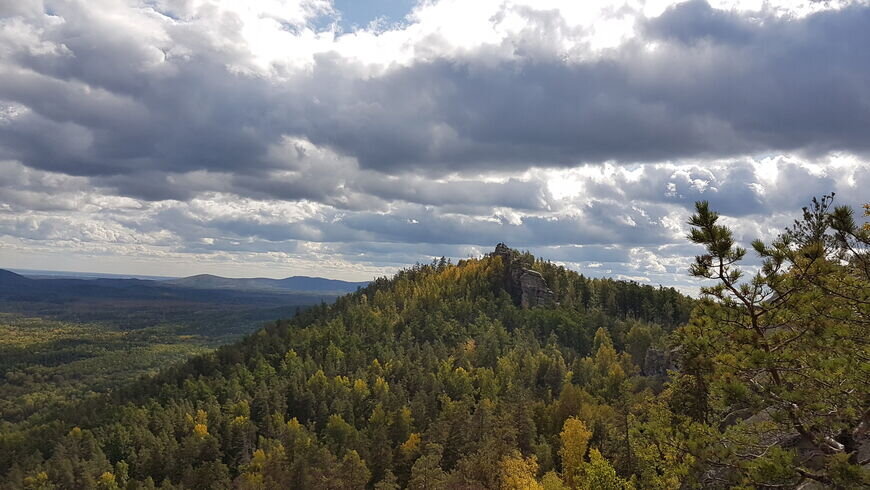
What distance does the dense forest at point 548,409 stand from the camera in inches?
608

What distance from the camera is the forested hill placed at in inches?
3661

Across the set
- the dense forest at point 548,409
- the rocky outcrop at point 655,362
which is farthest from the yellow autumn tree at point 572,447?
the rocky outcrop at point 655,362

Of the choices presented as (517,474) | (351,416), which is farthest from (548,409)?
(351,416)

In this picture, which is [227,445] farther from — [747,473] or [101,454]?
[747,473]

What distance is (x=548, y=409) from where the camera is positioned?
4419 inches

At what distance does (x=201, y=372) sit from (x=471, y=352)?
100225 millimetres

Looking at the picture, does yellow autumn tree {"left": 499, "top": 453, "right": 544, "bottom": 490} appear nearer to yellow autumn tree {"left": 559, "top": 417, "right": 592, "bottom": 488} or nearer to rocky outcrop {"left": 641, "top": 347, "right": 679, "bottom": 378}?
yellow autumn tree {"left": 559, "top": 417, "right": 592, "bottom": 488}

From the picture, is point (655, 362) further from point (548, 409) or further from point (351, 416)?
point (351, 416)

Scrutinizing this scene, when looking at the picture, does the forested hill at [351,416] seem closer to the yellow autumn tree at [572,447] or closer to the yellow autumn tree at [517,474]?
the yellow autumn tree at [517,474]

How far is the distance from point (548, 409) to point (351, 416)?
51.9 meters

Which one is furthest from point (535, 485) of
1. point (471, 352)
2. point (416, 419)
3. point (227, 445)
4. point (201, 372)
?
point (201, 372)

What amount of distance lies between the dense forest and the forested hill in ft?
1.89

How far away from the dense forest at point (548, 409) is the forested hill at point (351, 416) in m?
0.58

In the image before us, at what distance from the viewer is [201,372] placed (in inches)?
7810
